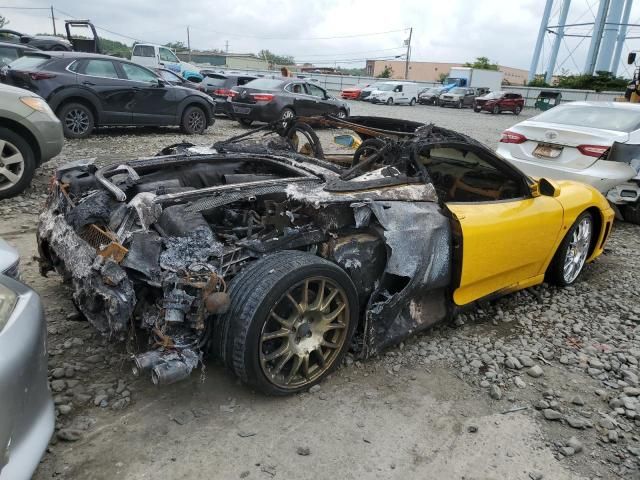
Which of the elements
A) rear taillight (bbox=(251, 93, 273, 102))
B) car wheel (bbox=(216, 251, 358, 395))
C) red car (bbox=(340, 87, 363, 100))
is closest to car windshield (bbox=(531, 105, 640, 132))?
car wheel (bbox=(216, 251, 358, 395))

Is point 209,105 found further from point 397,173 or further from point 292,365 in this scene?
point 292,365

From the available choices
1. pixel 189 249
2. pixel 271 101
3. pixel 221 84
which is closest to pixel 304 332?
pixel 189 249

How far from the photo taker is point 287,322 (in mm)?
2650

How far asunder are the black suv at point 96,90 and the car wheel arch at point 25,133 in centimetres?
343

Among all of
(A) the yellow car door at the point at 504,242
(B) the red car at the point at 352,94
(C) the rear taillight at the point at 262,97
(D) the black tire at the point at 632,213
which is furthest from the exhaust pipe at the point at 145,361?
(B) the red car at the point at 352,94

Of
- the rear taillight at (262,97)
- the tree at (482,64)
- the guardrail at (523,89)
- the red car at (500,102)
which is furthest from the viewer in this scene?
the tree at (482,64)

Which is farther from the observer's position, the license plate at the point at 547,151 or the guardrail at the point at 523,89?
the guardrail at the point at 523,89

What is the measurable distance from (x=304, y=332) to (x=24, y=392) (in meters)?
1.37

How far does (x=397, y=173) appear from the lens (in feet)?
10.9

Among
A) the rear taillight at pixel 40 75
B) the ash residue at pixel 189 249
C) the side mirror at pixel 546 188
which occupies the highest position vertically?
the rear taillight at pixel 40 75

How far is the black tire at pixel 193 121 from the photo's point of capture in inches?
432

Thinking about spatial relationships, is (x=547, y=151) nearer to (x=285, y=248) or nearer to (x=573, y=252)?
(x=573, y=252)

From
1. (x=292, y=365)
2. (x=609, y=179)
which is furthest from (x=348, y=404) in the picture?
(x=609, y=179)

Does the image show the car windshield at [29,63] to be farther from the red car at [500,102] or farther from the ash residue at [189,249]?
the red car at [500,102]
